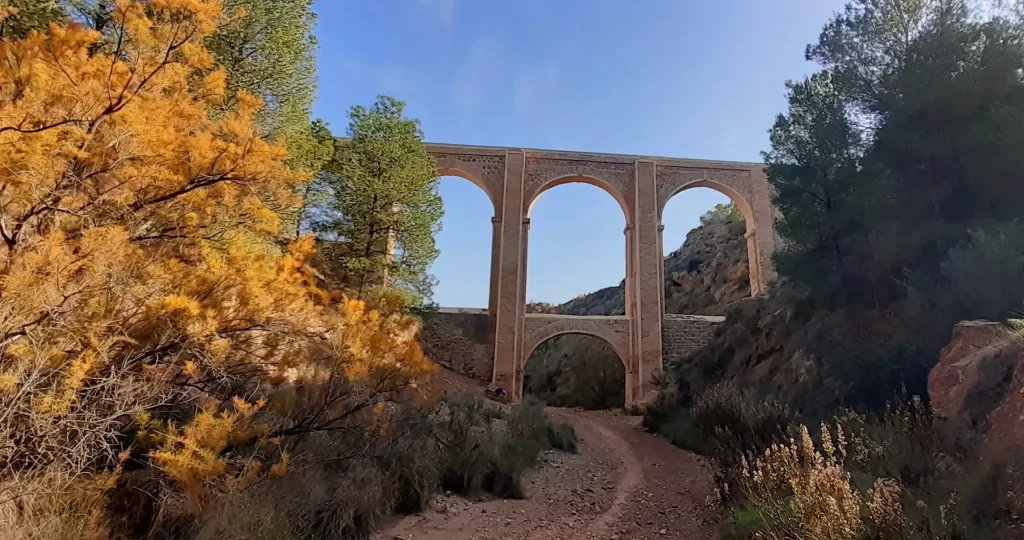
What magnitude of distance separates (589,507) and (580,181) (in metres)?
12.8

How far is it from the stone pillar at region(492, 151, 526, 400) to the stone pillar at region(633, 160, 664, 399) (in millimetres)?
3630

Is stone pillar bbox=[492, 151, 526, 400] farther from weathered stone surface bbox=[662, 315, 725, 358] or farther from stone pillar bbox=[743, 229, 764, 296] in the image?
stone pillar bbox=[743, 229, 764, 296]

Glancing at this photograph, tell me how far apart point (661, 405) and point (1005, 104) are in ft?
24.6

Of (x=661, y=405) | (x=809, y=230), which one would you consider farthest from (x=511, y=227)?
(x=809, y=230)

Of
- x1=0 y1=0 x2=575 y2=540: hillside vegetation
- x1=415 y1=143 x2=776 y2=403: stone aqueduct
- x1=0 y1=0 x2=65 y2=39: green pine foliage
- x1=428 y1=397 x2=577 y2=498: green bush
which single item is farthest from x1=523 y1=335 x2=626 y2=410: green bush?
x1=0 y1=0 x2=65 y2=39: green pine foliage

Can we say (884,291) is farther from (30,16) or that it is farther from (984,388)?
(30,16)

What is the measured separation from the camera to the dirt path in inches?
160

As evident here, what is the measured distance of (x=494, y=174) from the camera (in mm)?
15977

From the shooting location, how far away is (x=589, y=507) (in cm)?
491

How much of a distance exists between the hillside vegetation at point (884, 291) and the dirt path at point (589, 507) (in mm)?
491

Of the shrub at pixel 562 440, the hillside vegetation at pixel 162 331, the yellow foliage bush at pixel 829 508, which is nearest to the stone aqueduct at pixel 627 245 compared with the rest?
the shrub at pixel 562 440

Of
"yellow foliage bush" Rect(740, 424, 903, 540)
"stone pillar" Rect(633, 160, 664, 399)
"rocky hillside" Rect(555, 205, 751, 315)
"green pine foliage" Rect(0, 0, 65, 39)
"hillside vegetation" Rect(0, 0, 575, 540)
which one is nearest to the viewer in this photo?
"yellow foliage bush" Rect(740, 424, 903, 540)

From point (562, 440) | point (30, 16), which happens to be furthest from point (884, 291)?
point (30, 16)

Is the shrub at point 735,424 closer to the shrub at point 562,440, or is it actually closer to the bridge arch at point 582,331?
the shrub at point 562,440
